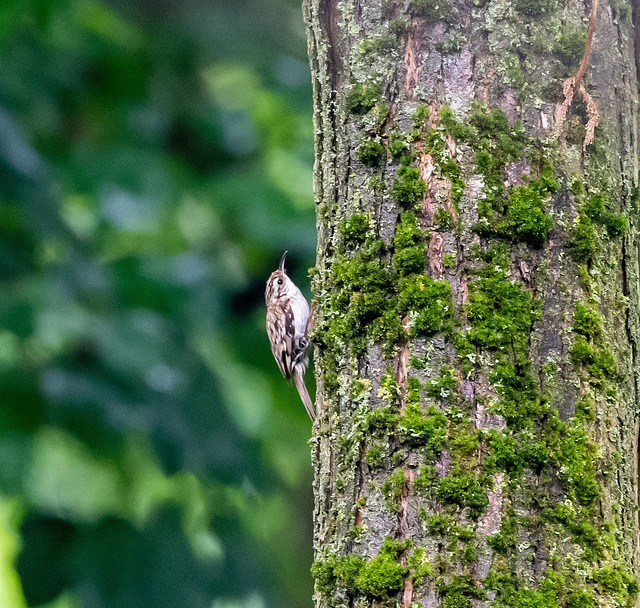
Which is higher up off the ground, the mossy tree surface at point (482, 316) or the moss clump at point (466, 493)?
the mossy tree surface at point (482, 316)

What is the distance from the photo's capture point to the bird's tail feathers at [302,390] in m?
2.51

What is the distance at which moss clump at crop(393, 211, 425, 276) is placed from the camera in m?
1.16

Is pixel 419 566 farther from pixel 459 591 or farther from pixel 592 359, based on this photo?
pixel 592 359

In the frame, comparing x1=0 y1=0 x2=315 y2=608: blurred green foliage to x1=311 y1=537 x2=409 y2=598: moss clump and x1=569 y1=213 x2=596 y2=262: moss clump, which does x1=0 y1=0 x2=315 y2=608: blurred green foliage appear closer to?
x1=311 y1=537 x2=409 y2=598: moss clump

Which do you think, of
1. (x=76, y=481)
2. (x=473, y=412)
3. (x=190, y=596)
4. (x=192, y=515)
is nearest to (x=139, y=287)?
(x=76, y=481)

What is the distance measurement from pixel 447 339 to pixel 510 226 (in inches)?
9.0

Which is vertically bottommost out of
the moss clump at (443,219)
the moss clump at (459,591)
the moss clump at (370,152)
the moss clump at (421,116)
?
the moss clump at (459,591)

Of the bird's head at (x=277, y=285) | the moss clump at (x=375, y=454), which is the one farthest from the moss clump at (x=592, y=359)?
the bird's head at (x=277, y=285)

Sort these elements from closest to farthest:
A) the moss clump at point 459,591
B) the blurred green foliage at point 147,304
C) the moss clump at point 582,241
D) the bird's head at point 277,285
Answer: the moss clump at point 459,591 < the moss clump at point 582,241 < the blurred green foliage at point 147,304 < the bird's head at point 277,285

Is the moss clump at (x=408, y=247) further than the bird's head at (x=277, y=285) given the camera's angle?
No

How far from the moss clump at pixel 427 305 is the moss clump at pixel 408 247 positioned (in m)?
0.02

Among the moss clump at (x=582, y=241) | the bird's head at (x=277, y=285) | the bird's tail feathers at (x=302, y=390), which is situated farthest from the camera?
the bird's head at (x=277, y=285)

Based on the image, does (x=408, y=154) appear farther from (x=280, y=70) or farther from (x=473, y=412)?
(x=280, y=70)

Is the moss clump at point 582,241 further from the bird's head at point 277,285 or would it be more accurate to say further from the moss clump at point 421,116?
the bird's head at point 277,285
